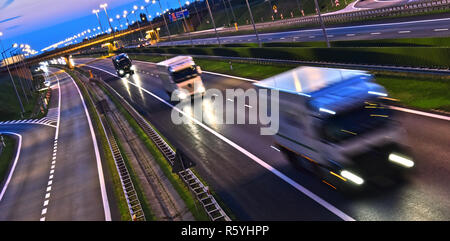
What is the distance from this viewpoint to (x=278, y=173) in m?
16.1

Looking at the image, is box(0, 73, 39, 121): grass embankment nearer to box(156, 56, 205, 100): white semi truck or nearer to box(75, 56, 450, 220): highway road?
box(156, 56, 205, 100): white semi truck

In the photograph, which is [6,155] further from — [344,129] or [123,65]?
[344,129]

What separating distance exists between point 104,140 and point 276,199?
21431mm

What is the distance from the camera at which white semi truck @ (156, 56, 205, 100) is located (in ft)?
108

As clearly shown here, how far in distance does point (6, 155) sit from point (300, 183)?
3301 cm

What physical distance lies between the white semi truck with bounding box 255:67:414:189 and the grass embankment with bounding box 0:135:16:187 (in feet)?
79.9

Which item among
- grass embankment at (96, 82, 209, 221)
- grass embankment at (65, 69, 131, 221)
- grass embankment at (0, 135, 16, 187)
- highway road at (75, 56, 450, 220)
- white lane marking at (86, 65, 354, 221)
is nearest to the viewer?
highway road at (75, 56, 450, 220)

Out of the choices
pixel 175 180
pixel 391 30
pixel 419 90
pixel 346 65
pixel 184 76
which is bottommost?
pixel 175 180

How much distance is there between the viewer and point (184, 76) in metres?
33.1

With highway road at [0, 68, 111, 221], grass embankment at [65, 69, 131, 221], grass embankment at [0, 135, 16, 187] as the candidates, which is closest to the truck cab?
grass embankment at [65, 69, 131, 221]

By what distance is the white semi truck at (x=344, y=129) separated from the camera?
474 inches

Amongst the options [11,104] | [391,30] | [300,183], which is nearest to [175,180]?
[300,183]

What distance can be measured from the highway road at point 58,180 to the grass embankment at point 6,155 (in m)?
0.92
